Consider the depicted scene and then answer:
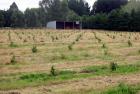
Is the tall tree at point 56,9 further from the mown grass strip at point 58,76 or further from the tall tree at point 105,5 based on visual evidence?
the mown grass strip at point 58,76

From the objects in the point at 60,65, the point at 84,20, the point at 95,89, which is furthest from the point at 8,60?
the point at 84,20

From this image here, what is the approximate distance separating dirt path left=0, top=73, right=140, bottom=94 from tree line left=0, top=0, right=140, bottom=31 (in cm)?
6078

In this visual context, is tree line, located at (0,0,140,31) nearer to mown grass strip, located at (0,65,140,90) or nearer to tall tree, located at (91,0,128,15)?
tall tree, located at (91,0,128,15)

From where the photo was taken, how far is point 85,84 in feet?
36.2

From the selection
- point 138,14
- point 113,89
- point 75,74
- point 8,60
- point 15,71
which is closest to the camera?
point 113,89

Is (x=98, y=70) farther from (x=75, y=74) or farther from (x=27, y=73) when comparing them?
(x=27, y=73)

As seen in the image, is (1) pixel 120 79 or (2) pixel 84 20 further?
(2) pixel 84 20

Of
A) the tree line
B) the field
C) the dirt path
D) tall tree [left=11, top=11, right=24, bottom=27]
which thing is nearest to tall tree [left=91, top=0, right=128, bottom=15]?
the tree line

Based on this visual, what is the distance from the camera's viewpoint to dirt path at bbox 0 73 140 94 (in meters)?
10.2

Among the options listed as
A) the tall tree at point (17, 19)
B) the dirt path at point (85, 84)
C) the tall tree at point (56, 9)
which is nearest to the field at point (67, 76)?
the dirt path at point (85, 84)

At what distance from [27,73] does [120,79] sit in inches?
132

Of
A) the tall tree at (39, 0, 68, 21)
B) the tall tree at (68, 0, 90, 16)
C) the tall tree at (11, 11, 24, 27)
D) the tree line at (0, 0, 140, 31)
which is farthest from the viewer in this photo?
the tall tree at (68, 0, 90, 16)

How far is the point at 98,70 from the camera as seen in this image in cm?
1405

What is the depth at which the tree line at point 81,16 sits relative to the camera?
73438mm
